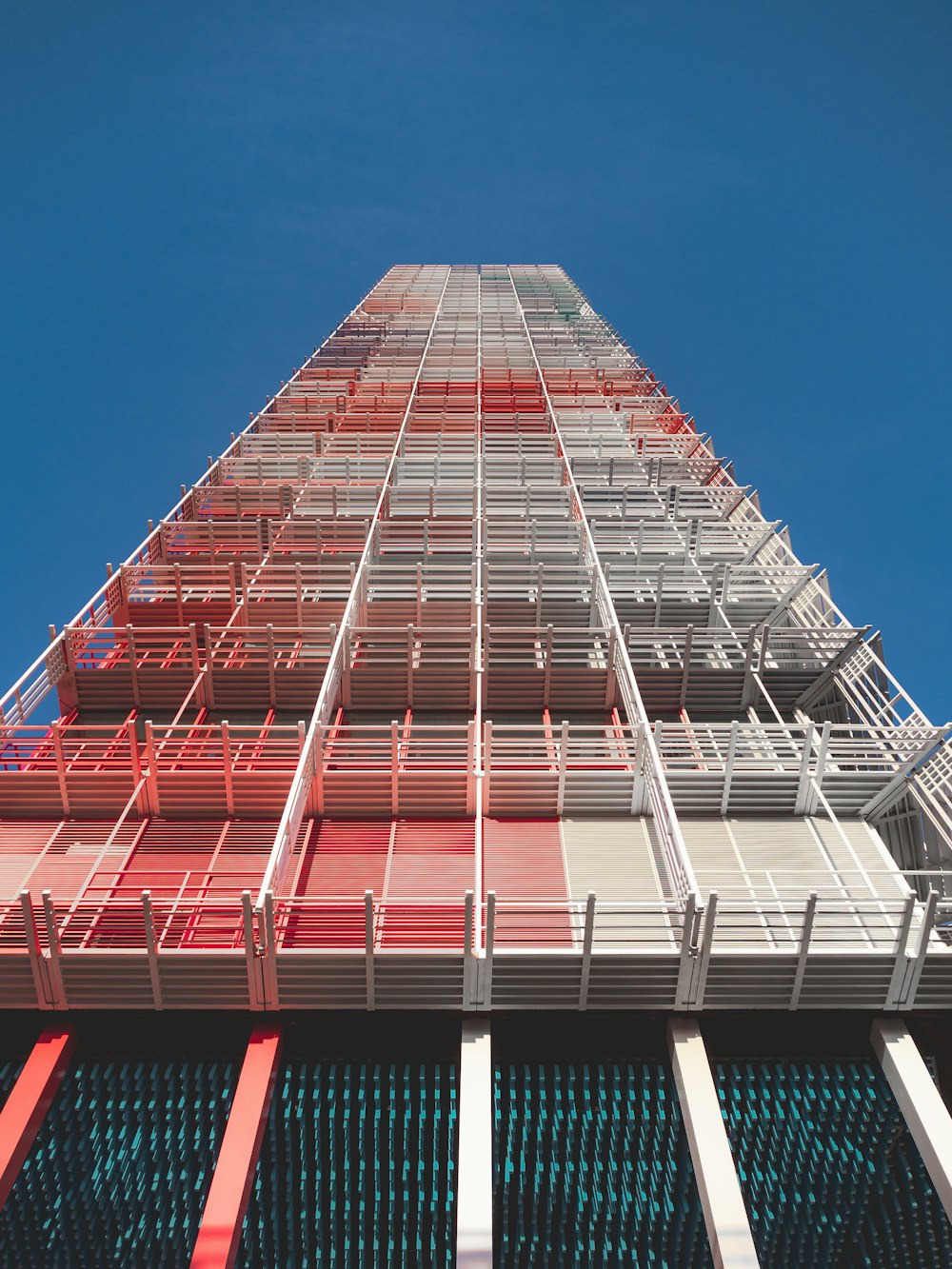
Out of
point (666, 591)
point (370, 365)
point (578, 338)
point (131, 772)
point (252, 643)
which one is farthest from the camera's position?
point (578, 338)

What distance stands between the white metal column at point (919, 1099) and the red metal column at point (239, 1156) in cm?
859

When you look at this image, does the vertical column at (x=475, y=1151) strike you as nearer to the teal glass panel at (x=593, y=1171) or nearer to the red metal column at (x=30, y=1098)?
the teal glass panel at (x=593, y=1171)

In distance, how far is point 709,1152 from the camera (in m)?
11.2

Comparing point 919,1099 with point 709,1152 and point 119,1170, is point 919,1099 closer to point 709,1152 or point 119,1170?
point 709,1152

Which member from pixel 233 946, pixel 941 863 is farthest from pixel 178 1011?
pixel 941 863

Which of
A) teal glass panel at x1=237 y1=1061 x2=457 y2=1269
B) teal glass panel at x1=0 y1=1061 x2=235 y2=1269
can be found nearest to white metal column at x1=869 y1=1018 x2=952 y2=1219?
teal glass panel at x1=237 y1=1061 x2=457 y2=1269

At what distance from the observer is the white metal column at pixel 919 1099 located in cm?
1114

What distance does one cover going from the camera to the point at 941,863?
15.8 m

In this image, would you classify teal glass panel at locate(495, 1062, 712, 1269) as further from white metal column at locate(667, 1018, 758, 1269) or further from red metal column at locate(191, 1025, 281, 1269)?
red metal column at locate(191, 1025, 281, 1269)

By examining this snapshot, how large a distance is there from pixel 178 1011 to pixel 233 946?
113cm

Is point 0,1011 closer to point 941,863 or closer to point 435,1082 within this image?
point 435,1082

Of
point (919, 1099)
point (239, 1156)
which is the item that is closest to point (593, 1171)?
point (919, 1099)

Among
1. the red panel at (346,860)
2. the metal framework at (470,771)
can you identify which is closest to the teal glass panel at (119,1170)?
the metal framework at (470,771)

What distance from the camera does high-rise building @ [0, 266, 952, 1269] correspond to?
39.7ft
